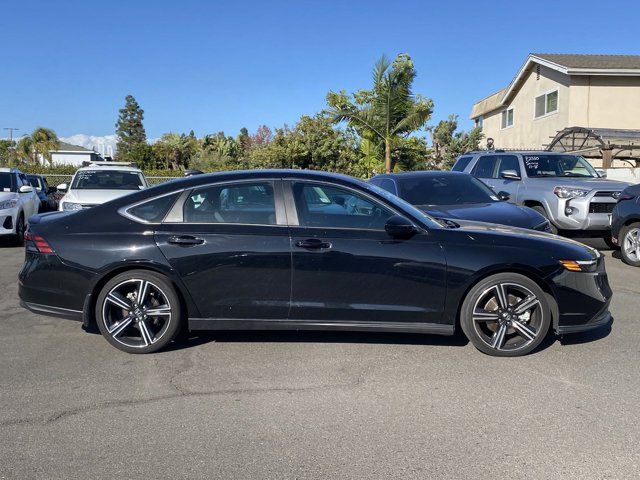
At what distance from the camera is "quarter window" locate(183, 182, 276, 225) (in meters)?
5.06

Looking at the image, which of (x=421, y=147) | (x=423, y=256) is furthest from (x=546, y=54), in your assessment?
(x=423, y=256)

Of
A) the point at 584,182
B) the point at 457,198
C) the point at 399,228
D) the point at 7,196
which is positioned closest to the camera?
the point at 399,228

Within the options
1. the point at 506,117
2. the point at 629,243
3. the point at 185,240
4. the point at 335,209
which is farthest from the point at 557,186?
the point at 506,117

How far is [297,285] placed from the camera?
492 cm

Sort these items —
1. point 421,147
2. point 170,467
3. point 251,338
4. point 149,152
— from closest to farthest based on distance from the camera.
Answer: point 170,467, point 251,338, point 421,147, point 149,152

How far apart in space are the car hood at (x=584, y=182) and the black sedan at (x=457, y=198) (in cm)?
208

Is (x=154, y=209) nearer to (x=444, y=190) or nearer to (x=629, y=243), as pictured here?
(x=444, y=190)

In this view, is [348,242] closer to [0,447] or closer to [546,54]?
[0,447]

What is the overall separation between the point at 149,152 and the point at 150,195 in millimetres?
48415

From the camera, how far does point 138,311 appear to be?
4.99 meters

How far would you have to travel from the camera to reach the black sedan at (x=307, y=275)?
16.1 ft

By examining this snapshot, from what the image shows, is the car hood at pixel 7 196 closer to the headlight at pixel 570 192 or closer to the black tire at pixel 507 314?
the black tire at pixel 507 314

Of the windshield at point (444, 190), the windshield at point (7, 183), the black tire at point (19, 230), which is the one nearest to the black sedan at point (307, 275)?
the windshield at point (444, 190)

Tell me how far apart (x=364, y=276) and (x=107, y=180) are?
9320mm
